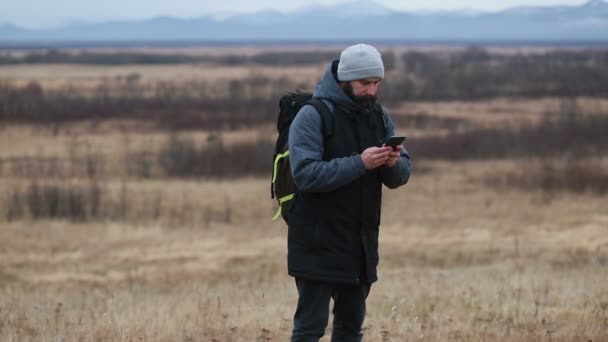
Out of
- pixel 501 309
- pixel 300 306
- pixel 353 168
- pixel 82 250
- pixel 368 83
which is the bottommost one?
pixel 82 250

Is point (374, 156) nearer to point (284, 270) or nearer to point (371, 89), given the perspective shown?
point (371, 89)

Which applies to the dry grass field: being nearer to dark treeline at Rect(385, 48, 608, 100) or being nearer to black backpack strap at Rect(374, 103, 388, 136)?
black backpack strap at Rect(374, 103, 388, 136)

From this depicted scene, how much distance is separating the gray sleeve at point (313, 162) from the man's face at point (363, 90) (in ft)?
0.62

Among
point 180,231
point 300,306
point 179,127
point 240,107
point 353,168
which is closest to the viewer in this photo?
point 353,168

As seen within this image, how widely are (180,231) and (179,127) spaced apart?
20.2 meters

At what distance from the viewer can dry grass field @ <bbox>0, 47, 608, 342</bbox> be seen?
6359 millimetres

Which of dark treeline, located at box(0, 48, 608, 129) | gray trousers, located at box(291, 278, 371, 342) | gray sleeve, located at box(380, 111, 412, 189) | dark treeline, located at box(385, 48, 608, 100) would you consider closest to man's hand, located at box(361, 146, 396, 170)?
gray sleeve, located at box(380, 111, 412, 189)

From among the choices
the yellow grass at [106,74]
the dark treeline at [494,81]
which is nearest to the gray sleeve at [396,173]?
the dark treeline at [494,81]

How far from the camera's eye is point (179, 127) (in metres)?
42.8

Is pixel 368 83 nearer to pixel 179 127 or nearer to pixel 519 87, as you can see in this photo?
pixel 179 127

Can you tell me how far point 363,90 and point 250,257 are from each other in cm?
1597

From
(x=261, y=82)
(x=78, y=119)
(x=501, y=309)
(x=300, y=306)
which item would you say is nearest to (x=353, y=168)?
(x=300, y=306)

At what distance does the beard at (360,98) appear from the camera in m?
3.82

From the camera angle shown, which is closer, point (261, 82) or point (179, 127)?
point (179, 127)
